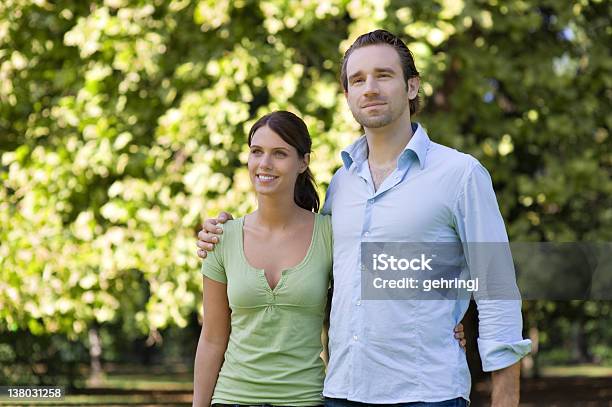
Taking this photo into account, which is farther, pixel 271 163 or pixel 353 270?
pixel 271 163

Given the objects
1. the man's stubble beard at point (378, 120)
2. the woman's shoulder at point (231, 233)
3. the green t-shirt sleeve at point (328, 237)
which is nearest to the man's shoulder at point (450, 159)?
the man's stubble beard at point (378, 120)

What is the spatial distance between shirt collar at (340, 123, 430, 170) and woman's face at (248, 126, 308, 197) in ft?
0.70

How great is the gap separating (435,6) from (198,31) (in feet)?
6.72

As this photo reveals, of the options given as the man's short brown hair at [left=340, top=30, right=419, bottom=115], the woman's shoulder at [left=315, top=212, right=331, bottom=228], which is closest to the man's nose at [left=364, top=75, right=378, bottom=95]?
the man's short brown hair at [left=340, top=30, right=419, bottom=115]

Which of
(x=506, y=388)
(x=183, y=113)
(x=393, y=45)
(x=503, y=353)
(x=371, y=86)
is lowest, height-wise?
(x=506, y=388)

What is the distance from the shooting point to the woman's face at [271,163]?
11.1 ft

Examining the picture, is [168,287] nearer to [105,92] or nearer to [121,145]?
[121,145]

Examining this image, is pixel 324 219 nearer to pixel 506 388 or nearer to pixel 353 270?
pixel 353 270

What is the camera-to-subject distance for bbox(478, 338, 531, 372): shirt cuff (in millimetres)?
2896

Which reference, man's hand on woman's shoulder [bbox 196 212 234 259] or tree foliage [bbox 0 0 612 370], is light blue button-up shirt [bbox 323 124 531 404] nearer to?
man's hand on woman's shoulder [bbox 196 212 234 259]

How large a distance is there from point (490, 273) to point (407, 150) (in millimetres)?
487

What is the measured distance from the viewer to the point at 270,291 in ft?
10.7

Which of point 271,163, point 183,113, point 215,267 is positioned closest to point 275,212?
point 271,163
